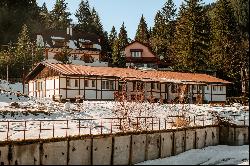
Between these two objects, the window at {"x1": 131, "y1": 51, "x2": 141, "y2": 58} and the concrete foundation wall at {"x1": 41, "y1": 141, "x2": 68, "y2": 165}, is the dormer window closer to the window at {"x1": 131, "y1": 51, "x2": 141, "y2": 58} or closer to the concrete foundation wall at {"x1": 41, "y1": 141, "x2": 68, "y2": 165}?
the window at {"x1": 131, "y1": 51, "x2": 141, "y2": 58}

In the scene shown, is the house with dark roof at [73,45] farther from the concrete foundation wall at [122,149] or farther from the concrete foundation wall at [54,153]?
the concrete foundation wall at [54,153]

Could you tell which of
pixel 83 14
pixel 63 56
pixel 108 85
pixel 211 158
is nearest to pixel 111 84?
pixel 108 85

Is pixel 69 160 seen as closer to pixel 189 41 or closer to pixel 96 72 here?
pixel 96 72

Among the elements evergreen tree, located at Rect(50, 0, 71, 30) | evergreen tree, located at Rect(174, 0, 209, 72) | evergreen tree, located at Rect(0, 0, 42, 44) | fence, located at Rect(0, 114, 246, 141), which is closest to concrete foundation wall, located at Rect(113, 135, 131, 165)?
fence, located at Rect(0, 114, 246, 141)

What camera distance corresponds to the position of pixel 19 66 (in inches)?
2208

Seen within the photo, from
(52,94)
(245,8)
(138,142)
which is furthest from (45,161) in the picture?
(52,94)

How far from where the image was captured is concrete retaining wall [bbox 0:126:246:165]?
14734mm

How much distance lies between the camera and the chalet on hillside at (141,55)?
72.4 meters

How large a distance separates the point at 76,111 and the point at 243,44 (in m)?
25.2

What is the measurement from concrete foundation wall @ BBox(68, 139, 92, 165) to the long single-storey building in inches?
694

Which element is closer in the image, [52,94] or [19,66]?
[52,94]

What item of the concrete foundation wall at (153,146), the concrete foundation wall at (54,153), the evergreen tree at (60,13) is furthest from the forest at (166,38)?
the concrete foundation wall at (54,153)

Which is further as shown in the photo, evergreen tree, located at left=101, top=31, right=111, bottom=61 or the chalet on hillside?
evergreen tree, located at left=101, top=31, right=111, bottom=61

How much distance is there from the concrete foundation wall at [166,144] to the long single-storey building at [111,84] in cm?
1330
